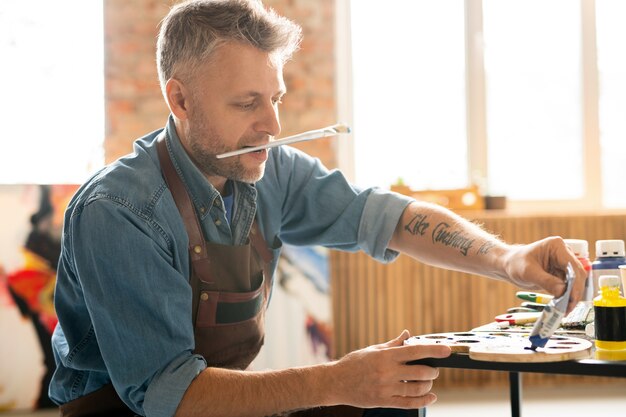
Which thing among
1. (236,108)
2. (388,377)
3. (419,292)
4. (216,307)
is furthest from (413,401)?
(419,292)

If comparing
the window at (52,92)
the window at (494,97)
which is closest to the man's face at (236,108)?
the window at (52,92)

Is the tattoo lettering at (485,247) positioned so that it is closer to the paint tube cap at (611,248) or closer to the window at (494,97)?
the paint tube cap at (611,248)

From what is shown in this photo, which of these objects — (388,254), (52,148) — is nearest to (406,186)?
(52,148)

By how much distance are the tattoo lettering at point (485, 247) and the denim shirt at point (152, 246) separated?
10.6 inches

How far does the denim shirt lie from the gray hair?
0.56 ft

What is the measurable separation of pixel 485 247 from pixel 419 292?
7.67 ft

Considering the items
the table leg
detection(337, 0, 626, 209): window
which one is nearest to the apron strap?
the table leg

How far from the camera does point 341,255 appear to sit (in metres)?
4.13

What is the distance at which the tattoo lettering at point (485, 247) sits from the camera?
180cm

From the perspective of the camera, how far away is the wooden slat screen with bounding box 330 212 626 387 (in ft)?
13.5

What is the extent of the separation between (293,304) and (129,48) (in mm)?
1536

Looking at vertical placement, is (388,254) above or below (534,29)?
below

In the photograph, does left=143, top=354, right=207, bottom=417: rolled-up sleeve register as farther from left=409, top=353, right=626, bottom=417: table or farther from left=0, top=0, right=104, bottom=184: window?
left=0, top=0, right=104, bottom=184: window

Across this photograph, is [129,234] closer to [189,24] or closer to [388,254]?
[189,24]
